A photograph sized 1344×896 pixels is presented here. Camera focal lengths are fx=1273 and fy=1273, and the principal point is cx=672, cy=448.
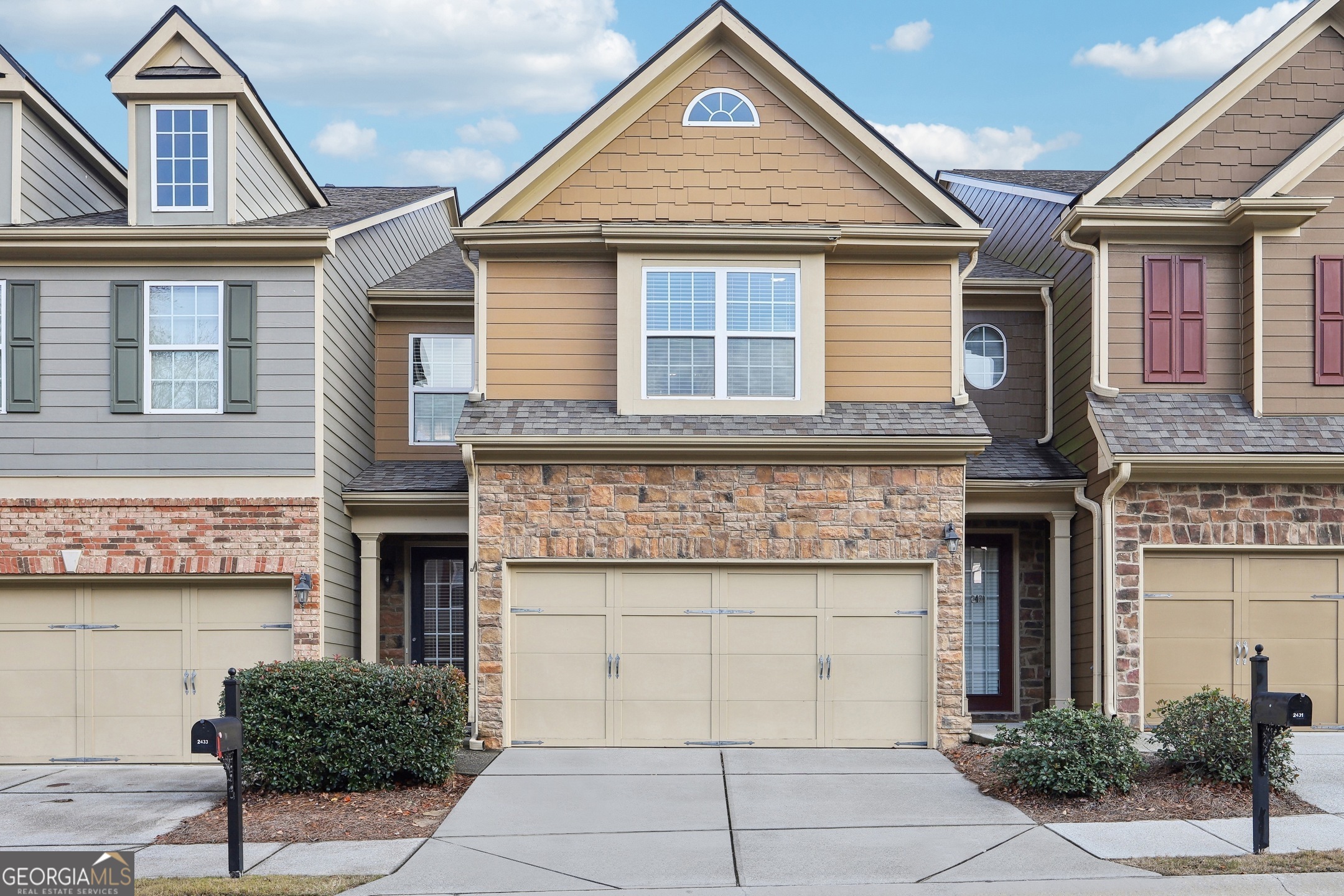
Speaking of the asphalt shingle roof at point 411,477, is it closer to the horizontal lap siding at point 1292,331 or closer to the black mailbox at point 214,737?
the black mailbox at point 214,737

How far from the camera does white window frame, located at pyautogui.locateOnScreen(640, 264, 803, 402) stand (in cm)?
1336

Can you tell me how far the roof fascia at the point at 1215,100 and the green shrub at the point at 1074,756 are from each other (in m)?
6.28

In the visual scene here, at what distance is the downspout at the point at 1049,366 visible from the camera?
51.0 ft

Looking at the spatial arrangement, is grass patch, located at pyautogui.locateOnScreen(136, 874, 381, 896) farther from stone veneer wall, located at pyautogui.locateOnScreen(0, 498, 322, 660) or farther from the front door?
the front door

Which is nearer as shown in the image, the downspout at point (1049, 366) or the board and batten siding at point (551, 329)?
the board and batten siding at point (551, 329)

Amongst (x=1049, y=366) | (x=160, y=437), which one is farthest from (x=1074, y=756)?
(x=160, y=437)

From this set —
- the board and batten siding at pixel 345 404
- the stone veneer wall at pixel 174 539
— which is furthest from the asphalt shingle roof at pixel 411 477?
the stone veneer wall at pixel 174 539

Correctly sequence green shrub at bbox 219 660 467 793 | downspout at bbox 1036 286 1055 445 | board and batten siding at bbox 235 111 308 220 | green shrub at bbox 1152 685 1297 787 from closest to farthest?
green shrub at bbox 1152 685 1297 787 < green shrub at bbox 219 660 467 793 < board and batten siding at bbox 235 111 308 220 < downspout at bbox 1036 286 1055 445

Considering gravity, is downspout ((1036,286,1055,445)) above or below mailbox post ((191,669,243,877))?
above

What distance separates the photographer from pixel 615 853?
354 inches

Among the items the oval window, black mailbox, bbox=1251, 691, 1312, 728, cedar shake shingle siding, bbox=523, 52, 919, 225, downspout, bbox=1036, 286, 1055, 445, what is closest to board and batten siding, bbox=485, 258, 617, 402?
cedar shake shingle siding, bbox=523, 52, 919, 225

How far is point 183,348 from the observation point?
13500 millimetres

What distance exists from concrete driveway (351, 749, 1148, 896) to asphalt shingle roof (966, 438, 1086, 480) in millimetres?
3448

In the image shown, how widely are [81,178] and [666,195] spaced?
295 inches
